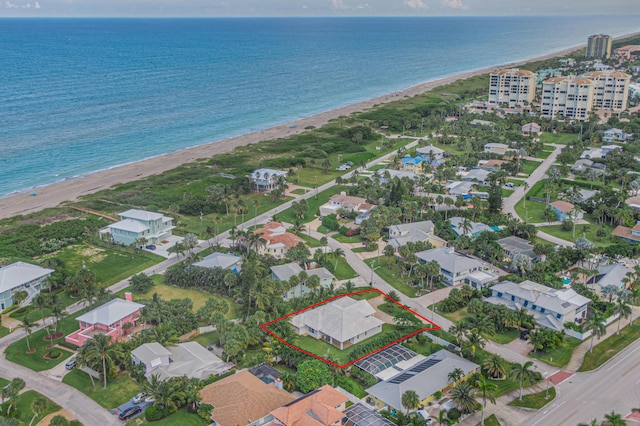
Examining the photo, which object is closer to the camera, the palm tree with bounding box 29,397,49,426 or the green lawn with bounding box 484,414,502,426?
the green lawn with bounding box 484,414,502,426

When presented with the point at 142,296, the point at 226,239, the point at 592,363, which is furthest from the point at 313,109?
the point at 592,363

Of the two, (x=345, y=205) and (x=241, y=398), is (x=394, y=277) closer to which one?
(x=345, y=205)

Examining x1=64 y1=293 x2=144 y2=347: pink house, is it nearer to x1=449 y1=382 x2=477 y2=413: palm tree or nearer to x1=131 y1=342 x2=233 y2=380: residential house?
x1=131 y1=342 x2=233 y2=380: residential house

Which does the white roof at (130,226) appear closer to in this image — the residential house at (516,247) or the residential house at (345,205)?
the residential house at (345,205)

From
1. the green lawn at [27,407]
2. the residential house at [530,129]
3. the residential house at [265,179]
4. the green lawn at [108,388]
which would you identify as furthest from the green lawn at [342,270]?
the residential house at [530,129]

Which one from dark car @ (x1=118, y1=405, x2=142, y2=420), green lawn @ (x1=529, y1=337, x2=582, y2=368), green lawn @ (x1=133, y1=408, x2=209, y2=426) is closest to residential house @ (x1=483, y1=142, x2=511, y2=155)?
green lawn @ (x1=529, y1=337, x2=582, y2=368)

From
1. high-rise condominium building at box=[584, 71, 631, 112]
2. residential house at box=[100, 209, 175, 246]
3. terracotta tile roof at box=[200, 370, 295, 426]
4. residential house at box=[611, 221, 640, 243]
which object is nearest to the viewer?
terracotta tile roof at box=[200, 370, 295, 426]
